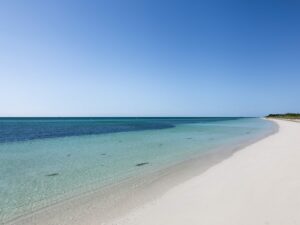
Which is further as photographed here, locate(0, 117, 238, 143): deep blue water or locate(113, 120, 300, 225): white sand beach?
locate(0, 117, 238, 143): deep blue water

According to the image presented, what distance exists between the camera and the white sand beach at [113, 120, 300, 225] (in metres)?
4.39

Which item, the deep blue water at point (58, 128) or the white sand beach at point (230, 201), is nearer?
the white sand beach at point (230, 201)

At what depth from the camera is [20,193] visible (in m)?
6.57

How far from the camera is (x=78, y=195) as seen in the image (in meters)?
6.43

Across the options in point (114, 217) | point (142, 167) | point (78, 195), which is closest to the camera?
point (114, 217)

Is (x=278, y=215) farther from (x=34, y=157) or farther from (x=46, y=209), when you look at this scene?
(x=34, y=157)

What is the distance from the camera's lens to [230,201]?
17.2 ft

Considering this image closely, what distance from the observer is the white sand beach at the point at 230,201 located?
439cm

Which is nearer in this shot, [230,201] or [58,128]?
[230,201]

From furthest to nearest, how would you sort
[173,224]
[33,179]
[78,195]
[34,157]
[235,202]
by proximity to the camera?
1. [34,157]
2. [33,179]
3. [78,195]
4. [235,202]
5. [173,224]

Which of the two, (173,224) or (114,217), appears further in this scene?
(114,217)

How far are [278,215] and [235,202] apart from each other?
1.00m

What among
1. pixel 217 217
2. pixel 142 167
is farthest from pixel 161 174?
pixel 217 217

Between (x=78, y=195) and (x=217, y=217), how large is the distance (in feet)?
14.5
